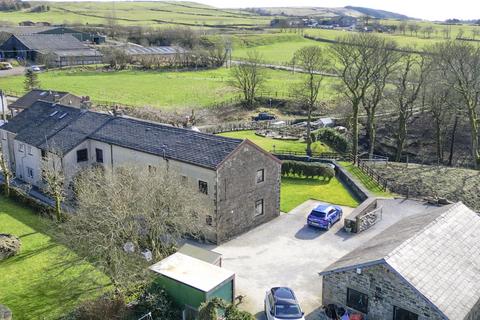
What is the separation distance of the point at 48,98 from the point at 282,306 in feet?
146

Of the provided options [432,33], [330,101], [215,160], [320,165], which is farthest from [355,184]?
[432,33]

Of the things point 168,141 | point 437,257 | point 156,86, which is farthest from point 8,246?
point 156,86

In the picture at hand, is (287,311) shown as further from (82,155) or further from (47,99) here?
(47,99)

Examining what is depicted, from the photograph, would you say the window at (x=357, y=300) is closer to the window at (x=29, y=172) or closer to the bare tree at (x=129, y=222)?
the bare tree at (x=129, y=222)

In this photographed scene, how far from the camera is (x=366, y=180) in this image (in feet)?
151

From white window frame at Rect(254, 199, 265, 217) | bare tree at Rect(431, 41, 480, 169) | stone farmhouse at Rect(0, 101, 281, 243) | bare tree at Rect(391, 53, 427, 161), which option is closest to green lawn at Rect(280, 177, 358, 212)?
white window frame at Rect(254, 199, 265, 217)

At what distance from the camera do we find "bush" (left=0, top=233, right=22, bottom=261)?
31028 millimetres

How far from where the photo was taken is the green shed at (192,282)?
23.7 m

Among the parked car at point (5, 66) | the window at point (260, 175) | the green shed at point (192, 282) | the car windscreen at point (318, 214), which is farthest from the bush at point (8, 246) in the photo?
the parked car at point (5, 66)

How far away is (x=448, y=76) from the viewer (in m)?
54.8

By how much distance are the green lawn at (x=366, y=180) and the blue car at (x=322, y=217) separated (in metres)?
8.09

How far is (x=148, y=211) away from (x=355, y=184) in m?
22.7

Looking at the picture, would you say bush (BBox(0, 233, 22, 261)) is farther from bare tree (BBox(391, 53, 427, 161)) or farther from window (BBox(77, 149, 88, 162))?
bare tree (BBox(391, 53, 427, 161))

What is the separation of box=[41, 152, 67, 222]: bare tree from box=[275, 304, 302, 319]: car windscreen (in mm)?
18846
